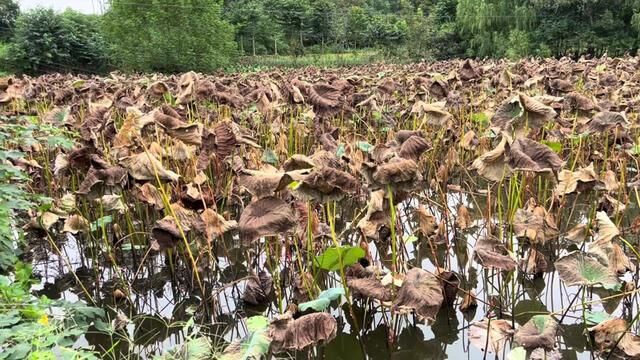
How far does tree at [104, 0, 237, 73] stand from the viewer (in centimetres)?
2384

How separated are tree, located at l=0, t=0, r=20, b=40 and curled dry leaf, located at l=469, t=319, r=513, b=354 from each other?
113ft

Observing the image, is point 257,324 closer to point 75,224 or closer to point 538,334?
point 538,334

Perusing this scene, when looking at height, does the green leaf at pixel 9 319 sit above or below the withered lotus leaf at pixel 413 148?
below

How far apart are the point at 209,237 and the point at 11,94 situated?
3132 mm

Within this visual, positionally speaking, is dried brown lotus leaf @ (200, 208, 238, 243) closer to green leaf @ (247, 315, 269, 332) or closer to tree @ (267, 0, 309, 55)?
green leaf @ (247, 315, 269, 332)

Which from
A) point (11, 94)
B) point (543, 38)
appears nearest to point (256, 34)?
point (543, 38)

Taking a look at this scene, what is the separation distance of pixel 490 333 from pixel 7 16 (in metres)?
36.7

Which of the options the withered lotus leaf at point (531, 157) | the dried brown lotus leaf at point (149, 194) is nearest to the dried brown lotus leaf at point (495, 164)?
the withered lotus leaf at point (531, 157)

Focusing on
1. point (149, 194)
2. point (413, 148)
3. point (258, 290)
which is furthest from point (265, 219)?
point (149, 194)

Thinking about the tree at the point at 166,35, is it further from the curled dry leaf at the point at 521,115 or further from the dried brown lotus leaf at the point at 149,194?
the curled dry leaf at the point at 521,115

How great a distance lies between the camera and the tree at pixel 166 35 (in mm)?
23844

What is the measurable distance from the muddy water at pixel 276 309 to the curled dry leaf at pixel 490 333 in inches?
7.3

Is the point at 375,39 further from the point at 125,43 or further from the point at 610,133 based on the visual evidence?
the point at 610,133

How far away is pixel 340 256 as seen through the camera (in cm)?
204
